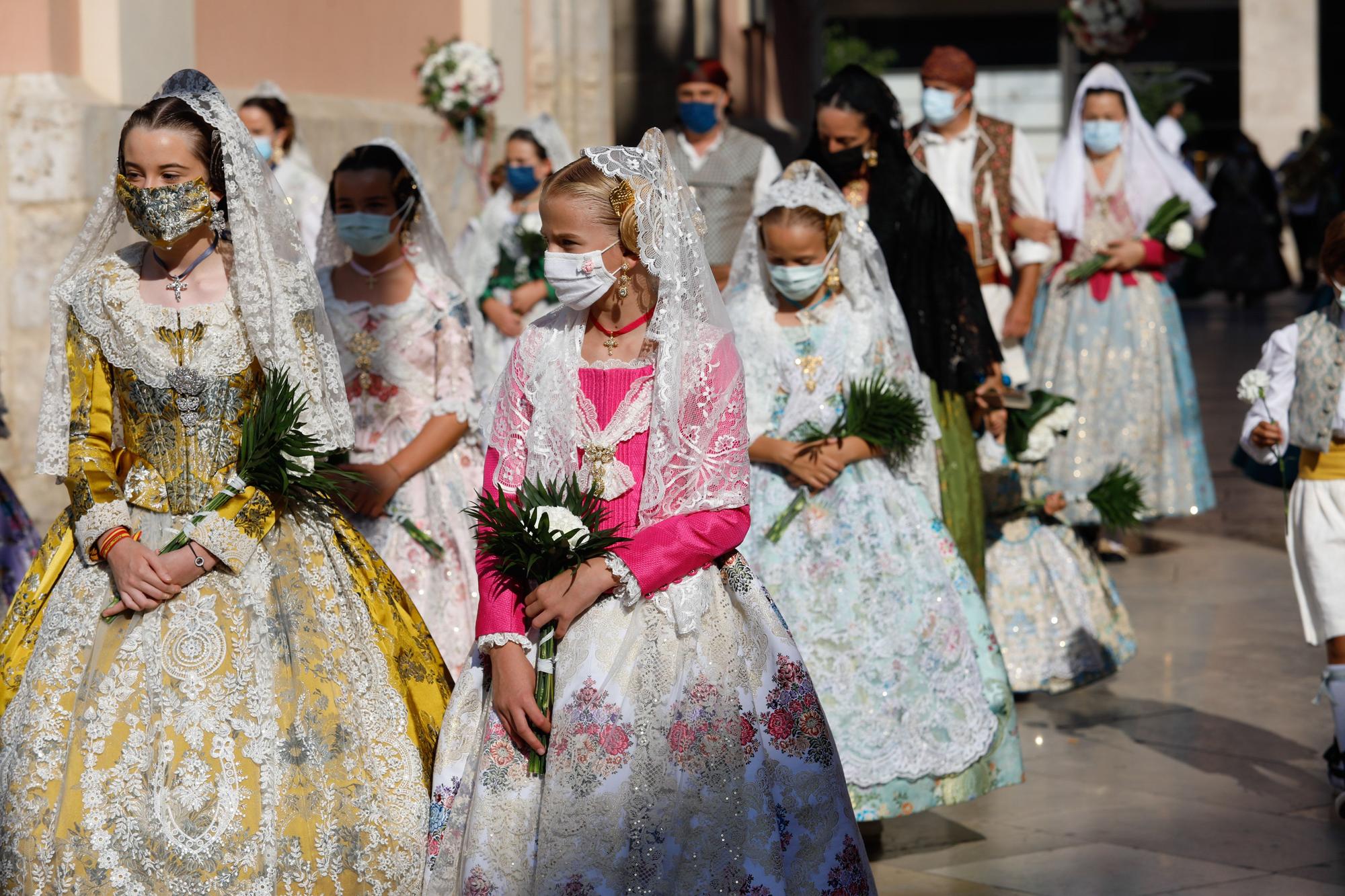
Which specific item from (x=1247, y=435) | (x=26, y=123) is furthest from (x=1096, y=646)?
(x=26, y=123)

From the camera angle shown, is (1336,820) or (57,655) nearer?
(57,655)

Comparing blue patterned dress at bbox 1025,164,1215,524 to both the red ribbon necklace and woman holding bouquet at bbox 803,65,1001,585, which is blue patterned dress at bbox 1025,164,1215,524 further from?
the red ribbon necklace

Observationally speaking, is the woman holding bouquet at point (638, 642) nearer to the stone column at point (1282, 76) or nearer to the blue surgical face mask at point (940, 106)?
the blue surgical face mask at point (940, 106)

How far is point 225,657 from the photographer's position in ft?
12.9

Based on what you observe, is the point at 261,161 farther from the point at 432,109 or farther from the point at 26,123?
the point at 432,109

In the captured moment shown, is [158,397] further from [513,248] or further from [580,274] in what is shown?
[513,248]

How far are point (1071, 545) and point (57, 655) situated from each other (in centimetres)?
421

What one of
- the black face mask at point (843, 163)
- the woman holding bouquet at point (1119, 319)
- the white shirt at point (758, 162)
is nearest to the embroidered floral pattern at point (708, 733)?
the black face mask at point (843, 163)

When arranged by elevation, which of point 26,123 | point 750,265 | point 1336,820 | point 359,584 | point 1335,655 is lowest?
point 1336,820

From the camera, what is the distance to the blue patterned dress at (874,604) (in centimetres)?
505

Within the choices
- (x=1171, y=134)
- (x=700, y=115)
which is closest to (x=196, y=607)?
(x=700, y=115)

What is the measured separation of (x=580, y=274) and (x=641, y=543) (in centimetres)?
54

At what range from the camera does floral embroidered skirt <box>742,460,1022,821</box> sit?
5.04 m
